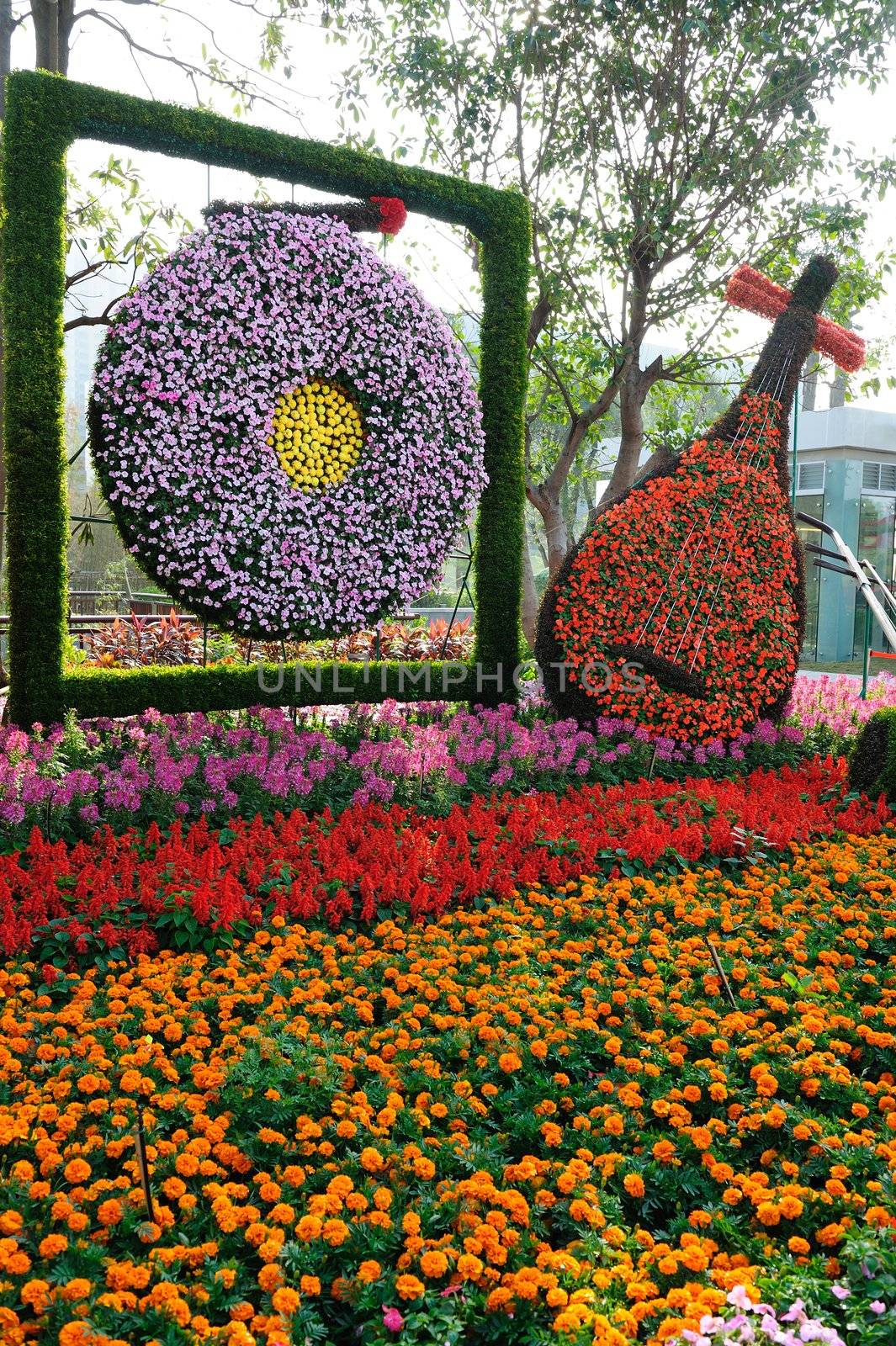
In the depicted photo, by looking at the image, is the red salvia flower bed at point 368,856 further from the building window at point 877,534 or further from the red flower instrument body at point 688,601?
the building window at point 877,534

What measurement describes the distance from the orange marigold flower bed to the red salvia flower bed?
168mm

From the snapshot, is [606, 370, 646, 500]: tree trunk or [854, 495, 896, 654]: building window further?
[854, 495, 896, 654]: building window

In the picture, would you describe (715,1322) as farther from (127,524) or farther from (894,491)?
(894,491)

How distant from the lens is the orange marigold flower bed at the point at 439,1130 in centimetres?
184

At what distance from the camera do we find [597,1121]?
244cm

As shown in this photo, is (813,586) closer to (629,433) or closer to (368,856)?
(629,433)

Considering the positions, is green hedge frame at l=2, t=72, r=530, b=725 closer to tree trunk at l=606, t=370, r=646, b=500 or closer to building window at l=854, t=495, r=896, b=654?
tree trunk at l=606, t=370, r=646, b=500

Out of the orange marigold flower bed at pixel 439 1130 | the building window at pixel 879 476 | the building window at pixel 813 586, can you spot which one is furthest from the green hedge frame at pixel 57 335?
the building window at pixel 879 476

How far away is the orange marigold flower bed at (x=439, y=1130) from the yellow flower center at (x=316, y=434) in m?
3.28

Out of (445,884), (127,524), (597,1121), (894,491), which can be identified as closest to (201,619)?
(127,524)

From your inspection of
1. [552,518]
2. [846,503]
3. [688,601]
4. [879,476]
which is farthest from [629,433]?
[879,476]

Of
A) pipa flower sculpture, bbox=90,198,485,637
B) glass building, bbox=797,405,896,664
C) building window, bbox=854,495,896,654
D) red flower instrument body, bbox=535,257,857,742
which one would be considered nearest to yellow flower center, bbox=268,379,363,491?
pipa flower sculpture, bbox=90,198,485,637

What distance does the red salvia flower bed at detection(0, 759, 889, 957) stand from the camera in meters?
3.47

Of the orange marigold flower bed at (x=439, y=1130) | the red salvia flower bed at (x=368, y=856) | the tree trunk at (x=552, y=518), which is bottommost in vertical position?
the orange marigold flower bed at (x=439, y=1130)
